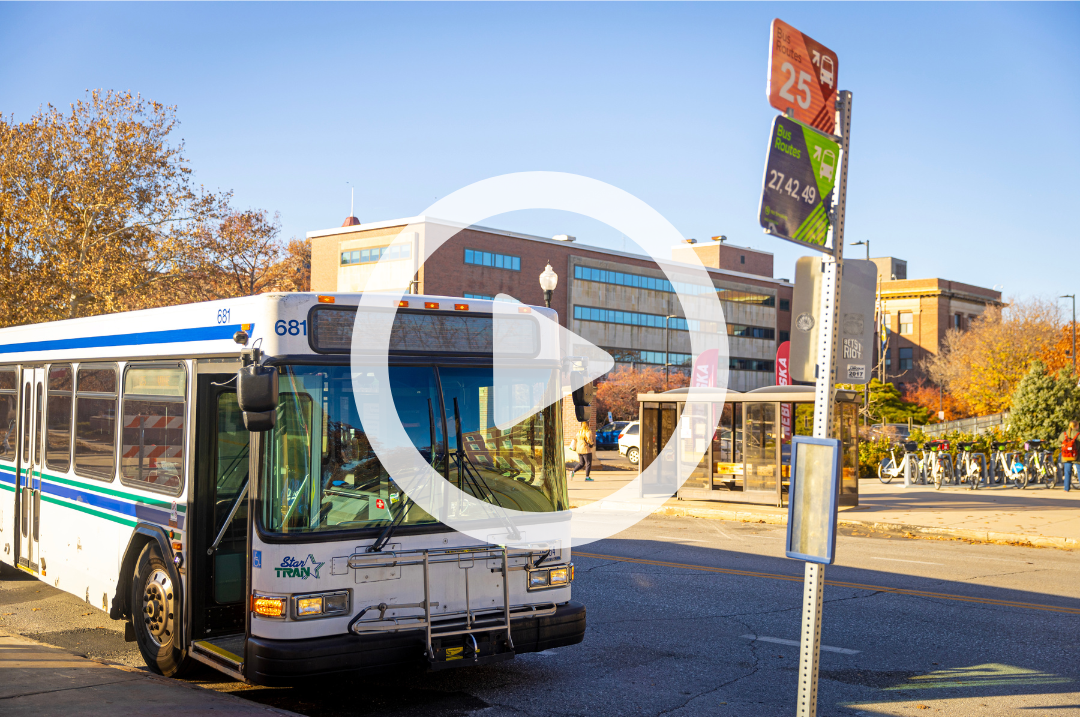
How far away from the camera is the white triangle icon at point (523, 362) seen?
6.43 meters

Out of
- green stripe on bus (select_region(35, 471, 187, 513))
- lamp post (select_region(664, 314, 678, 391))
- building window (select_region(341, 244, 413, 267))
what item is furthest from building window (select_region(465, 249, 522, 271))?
green stripe on bus (select_region(35, 471, 187, 513))

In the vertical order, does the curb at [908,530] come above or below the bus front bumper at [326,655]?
below

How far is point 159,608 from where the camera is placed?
674 centimetres

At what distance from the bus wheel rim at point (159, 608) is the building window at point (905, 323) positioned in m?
90.2

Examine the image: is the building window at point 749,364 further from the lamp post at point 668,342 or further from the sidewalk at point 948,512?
the sidewalk at point 948,512

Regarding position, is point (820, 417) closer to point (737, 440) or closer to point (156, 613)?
point (156, 613)

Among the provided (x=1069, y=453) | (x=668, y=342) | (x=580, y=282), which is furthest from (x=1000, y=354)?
(x=1069, y=453)

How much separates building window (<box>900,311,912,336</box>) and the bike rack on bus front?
294 feet

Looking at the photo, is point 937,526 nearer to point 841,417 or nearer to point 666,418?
point 841,417

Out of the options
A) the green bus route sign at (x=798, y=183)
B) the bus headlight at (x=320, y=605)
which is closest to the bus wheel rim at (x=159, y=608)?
the bus headlight at (x=320, y=605)

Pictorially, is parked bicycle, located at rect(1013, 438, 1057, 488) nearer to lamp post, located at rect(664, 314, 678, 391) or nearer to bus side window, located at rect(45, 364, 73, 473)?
bus side window, located at rect(45, 364, 73, 473)

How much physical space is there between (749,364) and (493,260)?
3257 cm

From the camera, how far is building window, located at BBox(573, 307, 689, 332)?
236 ft

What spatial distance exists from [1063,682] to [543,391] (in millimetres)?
4415
